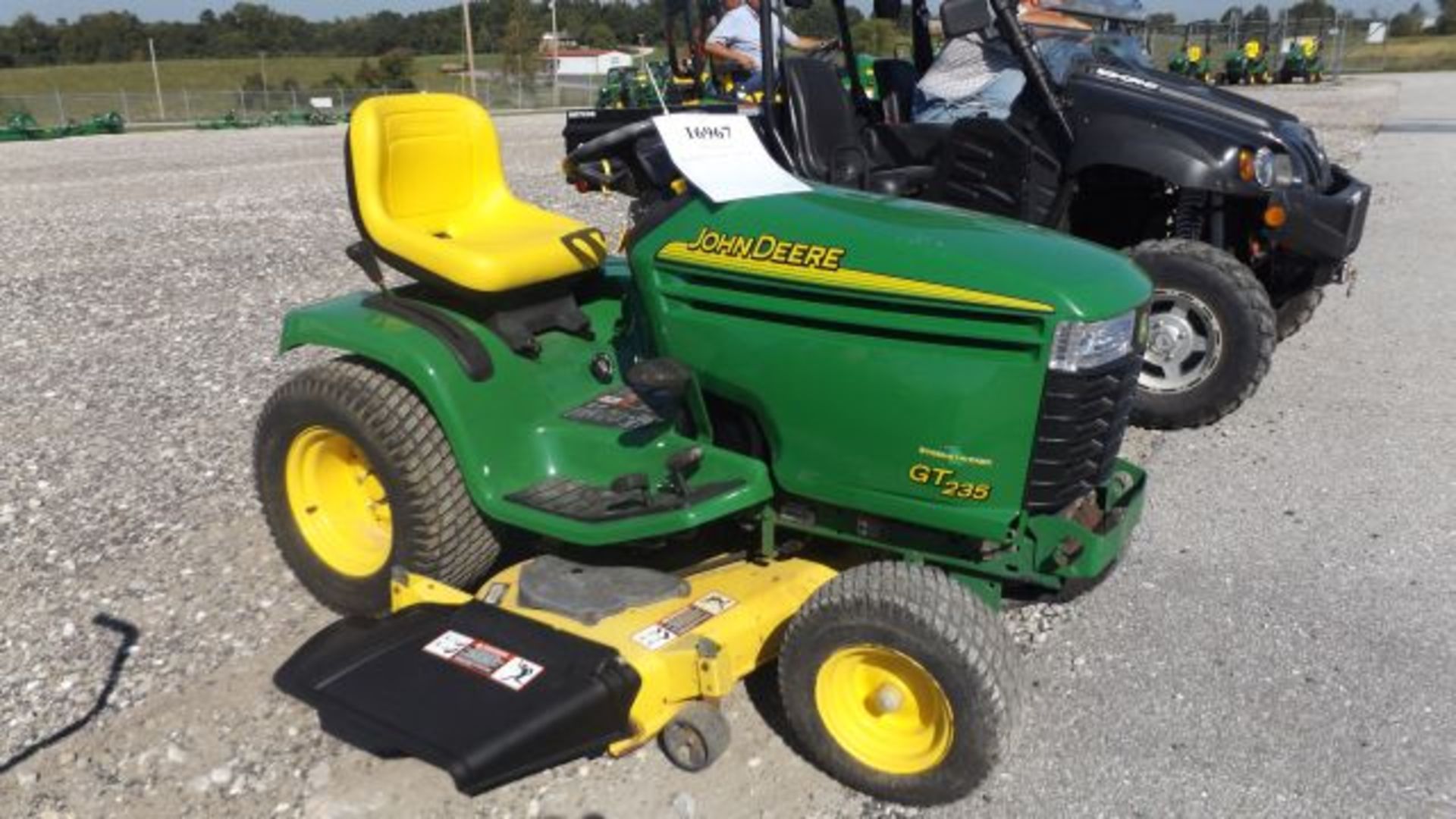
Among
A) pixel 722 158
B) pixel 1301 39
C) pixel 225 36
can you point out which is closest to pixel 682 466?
pixel 722 158

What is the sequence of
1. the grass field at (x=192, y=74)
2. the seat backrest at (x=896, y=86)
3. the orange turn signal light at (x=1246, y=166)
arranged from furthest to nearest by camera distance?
1. the grass field at (x=192, y=74)
2. the seat backrest at (x=896, y=86)
3. the orange turn signal light at (x=1246, y=166)

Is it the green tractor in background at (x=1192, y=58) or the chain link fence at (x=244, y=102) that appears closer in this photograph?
the green tractor in background at (x=1192, y=58)

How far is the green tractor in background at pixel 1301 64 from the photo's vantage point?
33.1m

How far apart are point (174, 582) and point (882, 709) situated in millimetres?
2358

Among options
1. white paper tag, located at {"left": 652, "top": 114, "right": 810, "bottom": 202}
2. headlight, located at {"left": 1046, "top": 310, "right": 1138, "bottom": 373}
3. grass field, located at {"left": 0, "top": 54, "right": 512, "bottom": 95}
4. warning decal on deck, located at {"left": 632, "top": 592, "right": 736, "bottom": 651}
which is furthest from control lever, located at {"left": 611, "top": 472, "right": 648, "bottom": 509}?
grass field, located at {"left": 0, "top": 54, "right": 512, "bottom": 95}

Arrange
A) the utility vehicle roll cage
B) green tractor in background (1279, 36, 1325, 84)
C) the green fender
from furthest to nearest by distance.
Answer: green tractor in background (1279, 36, 1325, 84)
the utility vehicle roll cage
the green fender

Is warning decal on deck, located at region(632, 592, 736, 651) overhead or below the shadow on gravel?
overhead

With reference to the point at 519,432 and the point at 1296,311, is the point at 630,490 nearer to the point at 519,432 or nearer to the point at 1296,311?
the point at 519,432

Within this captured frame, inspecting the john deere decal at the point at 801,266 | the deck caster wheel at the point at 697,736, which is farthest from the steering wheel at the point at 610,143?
the deck caster wheel at the point at 697,736

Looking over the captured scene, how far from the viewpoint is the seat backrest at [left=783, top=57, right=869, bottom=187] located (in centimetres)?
411

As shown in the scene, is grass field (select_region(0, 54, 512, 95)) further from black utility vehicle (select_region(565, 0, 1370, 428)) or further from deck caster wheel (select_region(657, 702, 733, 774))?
deck caster wheel (select_region(657, 702, 733, 774))

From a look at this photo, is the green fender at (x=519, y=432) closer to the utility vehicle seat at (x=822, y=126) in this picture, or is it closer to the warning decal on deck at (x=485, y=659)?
the warning decal on deck at (x=485, y=659)

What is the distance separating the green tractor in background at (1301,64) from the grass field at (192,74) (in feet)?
105

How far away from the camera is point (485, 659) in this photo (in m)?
2.62
